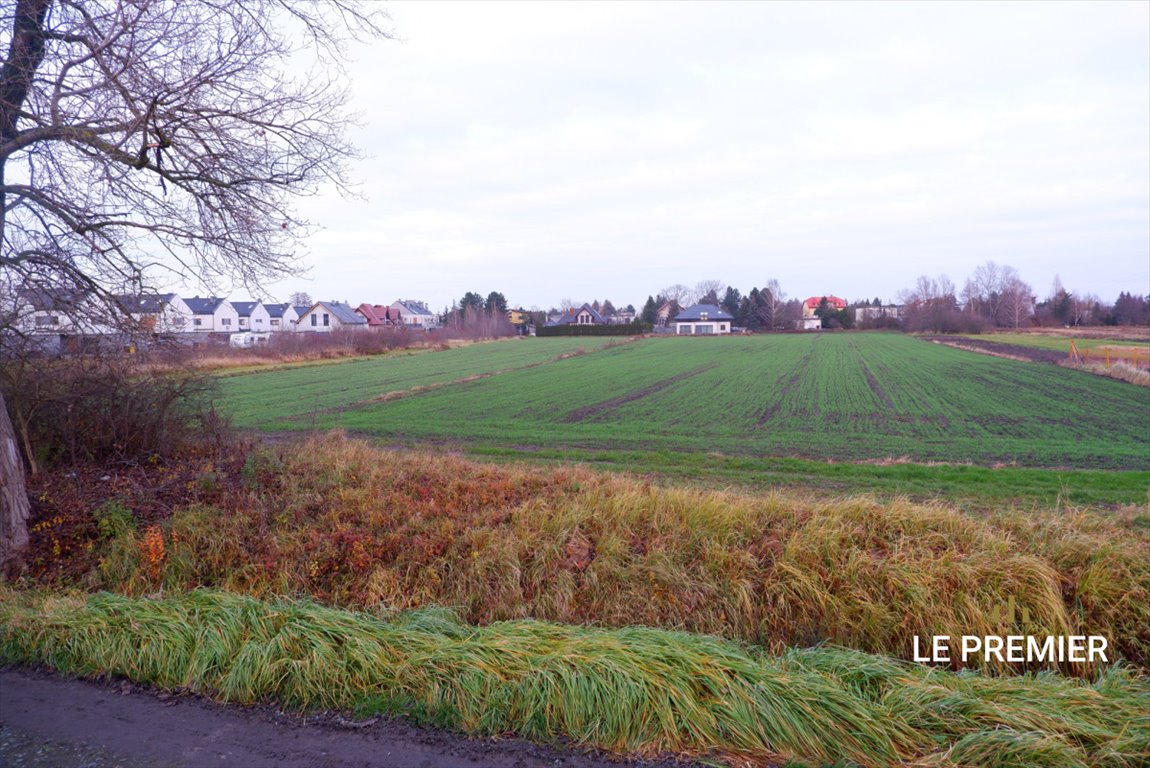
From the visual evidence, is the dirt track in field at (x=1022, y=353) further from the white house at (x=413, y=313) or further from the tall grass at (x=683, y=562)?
the white house at (x=413, y=313)

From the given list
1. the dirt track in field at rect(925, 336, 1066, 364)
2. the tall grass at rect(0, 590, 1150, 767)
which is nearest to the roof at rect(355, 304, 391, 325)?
the dirt track in field at rect(925, 336, 1066, 364)

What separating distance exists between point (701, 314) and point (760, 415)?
382 feet

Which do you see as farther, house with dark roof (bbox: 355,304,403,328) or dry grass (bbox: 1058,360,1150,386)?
house with dark roof (bbox: 355,304,403,328)

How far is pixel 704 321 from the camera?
440ft

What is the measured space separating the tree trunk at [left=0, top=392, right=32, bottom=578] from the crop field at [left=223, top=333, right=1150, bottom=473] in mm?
9151

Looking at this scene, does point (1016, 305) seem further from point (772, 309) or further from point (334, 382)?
point (334, 382)

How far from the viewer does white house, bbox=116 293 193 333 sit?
895 centimetres

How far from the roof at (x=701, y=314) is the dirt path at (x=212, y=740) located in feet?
441

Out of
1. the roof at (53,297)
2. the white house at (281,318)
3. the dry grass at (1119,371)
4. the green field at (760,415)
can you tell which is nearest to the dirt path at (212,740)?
the roof at (53,297)

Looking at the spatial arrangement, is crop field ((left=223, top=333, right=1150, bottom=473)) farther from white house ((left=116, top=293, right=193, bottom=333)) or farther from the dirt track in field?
white house ((left=116, top=293, right=193, bottom=333))

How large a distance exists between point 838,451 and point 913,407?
11.2 m

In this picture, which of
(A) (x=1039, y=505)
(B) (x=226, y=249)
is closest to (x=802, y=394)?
(A) (x=1039, y=505)

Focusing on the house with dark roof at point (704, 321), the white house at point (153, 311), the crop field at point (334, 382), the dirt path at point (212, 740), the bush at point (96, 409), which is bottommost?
the dirt path at point (212, 740)

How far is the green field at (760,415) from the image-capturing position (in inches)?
632
